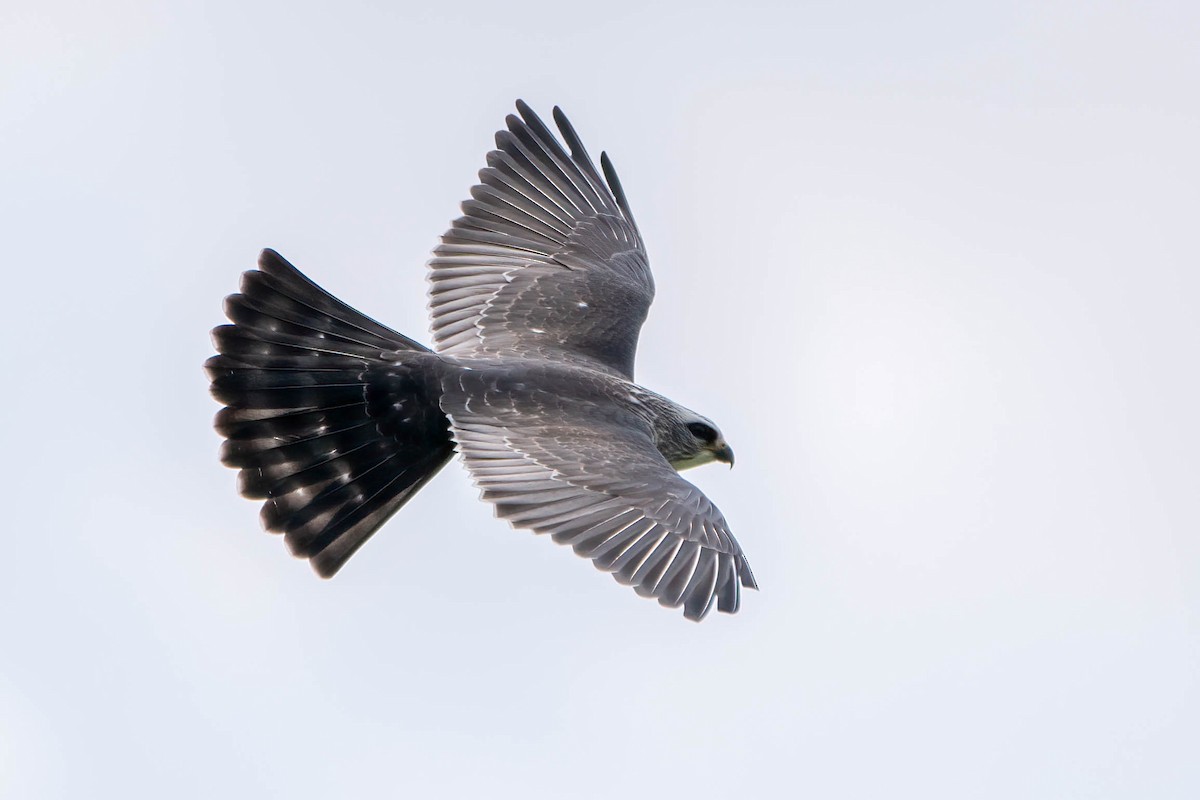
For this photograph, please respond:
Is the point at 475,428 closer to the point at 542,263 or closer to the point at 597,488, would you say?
the point at 597,488

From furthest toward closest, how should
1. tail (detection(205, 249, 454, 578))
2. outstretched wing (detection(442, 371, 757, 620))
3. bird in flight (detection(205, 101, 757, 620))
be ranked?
1. tail (detection(205, 249, 454, 578))
2. bird in flight (detection(205, 101, 757, 620))
3. outstretched wing (detection(442, 371, 757, 620))

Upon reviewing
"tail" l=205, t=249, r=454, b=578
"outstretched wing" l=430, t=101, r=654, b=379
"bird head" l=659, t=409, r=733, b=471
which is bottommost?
"tail" l=205, t=249, r=454, b=578

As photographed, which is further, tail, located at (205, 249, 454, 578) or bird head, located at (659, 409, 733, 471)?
bird head, located at (659, 409, 733, 471)

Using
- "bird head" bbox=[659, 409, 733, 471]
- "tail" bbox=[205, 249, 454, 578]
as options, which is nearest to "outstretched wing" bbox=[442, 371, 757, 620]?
"tail" bbox=[205, 249, 454, 578]

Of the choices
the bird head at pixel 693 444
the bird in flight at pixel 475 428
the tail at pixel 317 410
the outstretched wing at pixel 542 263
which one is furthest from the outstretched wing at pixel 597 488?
the outstretched wing at pixel 542 263

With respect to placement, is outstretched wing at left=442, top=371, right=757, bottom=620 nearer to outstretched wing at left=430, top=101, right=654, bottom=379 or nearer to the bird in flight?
the bird in flight

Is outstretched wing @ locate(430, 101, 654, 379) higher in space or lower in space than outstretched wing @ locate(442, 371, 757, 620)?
higher

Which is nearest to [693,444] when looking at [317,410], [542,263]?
[542,263]
